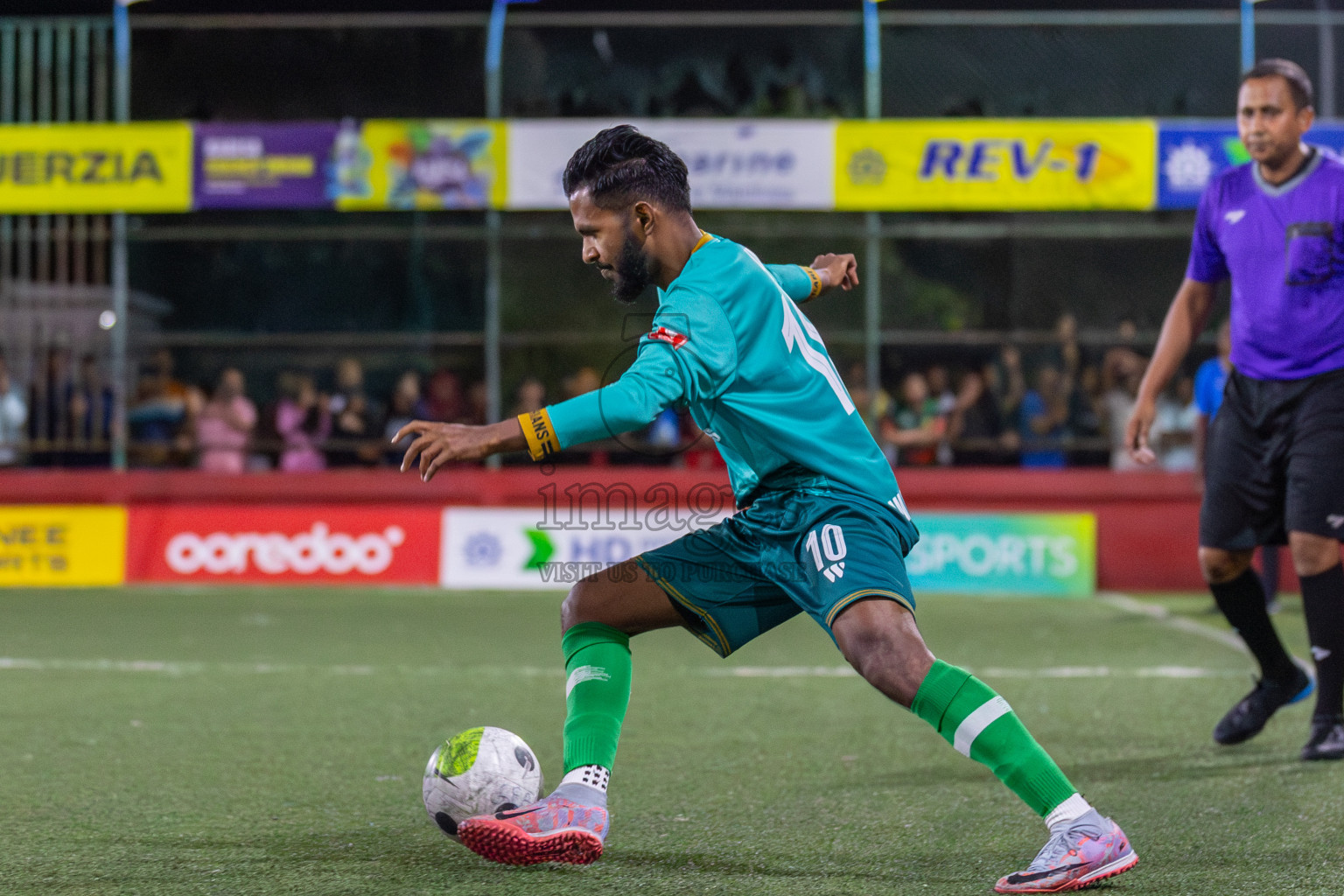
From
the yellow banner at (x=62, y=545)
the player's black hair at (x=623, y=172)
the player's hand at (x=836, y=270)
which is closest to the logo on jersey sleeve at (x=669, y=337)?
the player's black hair at (x=623, y=172)

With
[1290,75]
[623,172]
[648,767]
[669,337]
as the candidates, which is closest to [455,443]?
[669,337]

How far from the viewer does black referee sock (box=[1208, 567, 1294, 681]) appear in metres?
4.86

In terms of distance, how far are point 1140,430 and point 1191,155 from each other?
817 centimetres

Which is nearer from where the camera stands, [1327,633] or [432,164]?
[1327,633]

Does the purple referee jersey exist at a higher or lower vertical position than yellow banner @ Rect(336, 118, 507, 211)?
lower

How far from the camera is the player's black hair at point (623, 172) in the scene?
3275 millimetres

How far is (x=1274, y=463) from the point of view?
4637 millimetres

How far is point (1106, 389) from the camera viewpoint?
39.4 feet

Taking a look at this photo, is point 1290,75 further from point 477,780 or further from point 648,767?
point 477,780

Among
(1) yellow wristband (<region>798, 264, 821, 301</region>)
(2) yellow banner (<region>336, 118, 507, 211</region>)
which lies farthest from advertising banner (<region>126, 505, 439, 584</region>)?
(1) yellow wristband (<region>798, 264, 821, 301</region>)

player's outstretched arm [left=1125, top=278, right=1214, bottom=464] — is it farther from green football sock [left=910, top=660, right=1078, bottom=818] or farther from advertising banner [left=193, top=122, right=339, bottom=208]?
advertising banner [left=193, top=122, right=339, bottom=208]

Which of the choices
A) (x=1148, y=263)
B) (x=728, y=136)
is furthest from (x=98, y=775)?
(x=1148, y=263)

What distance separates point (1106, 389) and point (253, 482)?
6948 mm

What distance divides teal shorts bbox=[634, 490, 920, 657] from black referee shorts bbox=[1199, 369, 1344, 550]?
1700mm
